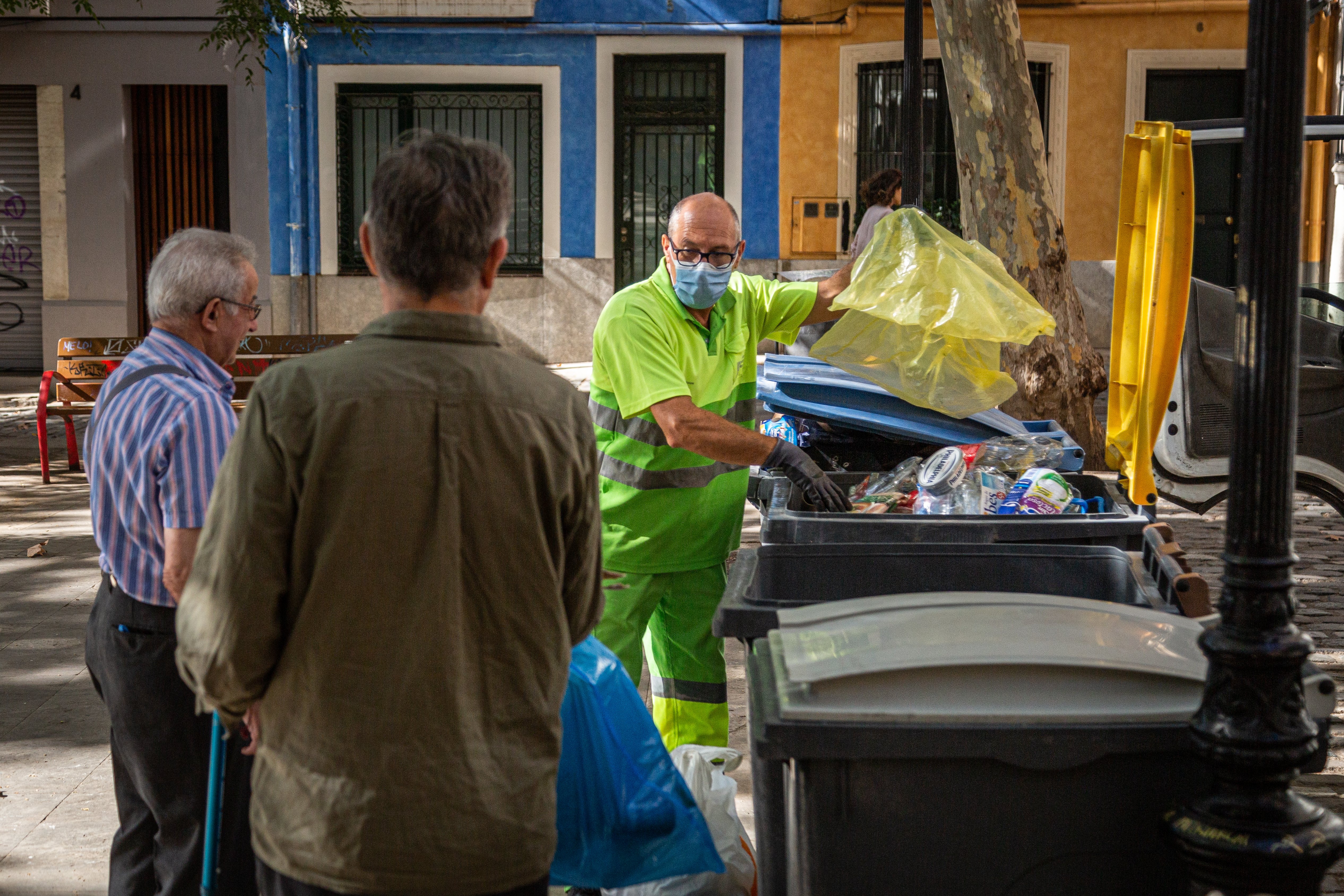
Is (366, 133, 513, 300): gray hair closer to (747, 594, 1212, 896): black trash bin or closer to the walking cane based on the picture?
(747, 594, 1212, 896): black trash bin

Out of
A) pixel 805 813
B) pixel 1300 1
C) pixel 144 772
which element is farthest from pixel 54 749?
pixel 1300 1

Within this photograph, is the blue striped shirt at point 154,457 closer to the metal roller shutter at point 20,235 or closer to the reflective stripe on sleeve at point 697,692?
the reflective stripe on sleeve at point 697,692

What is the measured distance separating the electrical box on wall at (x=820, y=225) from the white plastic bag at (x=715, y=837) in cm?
1299

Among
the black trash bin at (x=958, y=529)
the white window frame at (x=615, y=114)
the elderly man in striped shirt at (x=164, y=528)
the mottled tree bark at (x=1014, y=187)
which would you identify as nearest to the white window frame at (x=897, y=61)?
the white window frame at (x=615, y=114)

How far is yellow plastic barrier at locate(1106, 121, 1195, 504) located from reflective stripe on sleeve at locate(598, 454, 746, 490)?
1.23 metres

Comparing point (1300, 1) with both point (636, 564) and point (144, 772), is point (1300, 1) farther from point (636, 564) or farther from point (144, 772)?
point (144, 772)

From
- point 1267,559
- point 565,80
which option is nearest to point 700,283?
point 1267,559

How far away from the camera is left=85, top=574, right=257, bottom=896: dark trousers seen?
2705 millimetres

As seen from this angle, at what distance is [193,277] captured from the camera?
2740 millimetres

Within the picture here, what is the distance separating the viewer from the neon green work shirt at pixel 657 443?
360 centimetres

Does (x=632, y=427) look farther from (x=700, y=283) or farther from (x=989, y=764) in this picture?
(x=989, y=764)

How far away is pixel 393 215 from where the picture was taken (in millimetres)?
1791

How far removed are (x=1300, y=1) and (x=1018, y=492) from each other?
5.70 ft

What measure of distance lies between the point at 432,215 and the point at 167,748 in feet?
4.89
